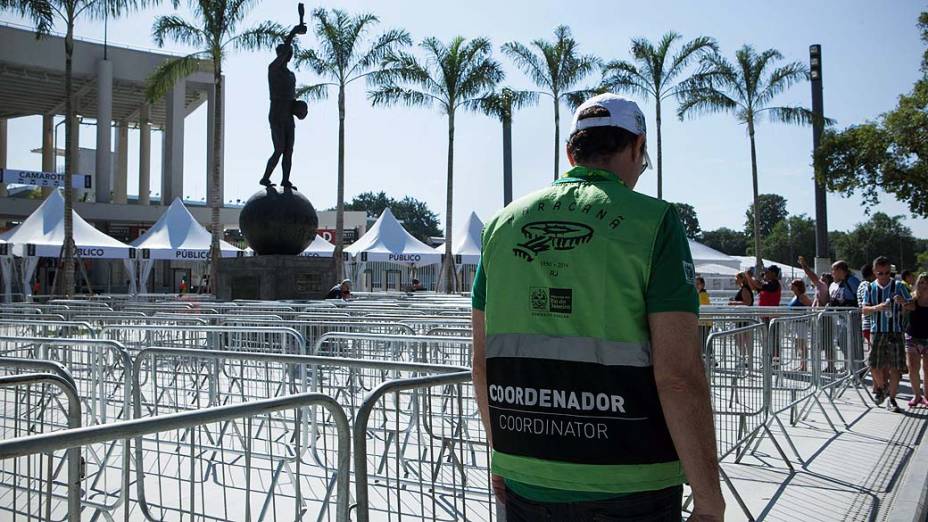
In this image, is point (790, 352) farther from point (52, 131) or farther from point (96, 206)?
point (52, 131)

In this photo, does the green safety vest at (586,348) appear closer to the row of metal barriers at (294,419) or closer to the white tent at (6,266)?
the row of metal barriers at (294,419)

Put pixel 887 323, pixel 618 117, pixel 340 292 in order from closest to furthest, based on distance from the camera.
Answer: pixel 618 117 < pixel 887 323 < pixel 340 292

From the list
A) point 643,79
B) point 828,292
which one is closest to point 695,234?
point 643,79

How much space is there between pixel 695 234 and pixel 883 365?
133 metres

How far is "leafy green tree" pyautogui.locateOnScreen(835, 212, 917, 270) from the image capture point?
101 metres

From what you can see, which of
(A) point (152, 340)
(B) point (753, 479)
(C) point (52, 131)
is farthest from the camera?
(C) point (52, 131)

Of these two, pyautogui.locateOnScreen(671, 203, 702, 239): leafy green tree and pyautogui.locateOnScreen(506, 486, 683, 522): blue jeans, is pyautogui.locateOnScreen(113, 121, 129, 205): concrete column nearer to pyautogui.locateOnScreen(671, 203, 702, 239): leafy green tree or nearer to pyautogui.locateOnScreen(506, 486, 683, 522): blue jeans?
pyautogui.locateOnScreen(506, 486, 683, 522): blue jeans

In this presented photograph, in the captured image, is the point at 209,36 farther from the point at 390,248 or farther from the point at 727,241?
the point at 727,241

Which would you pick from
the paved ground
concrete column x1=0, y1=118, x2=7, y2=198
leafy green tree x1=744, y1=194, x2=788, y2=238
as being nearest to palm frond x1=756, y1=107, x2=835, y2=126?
the paved ground

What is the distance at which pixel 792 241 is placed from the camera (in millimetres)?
111500

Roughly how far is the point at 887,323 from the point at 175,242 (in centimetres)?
2613

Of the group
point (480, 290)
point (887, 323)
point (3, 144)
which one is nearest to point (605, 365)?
point (480, 290)

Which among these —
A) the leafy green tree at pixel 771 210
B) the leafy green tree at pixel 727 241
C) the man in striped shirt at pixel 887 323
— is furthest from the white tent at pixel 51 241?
the leafy green tree at pixel 771 210

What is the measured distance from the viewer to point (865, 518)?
219 inches
